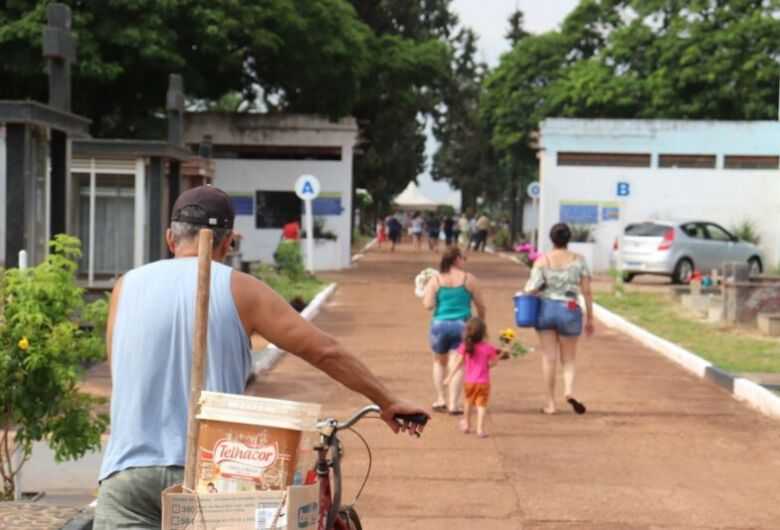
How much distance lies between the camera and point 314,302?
23469 millimetres

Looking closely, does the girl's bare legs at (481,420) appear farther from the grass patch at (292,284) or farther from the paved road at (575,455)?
the grass patch at (292,284)

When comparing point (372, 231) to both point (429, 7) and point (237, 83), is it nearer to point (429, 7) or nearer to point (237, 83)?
point (429, 7)

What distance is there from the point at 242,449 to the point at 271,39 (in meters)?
31.4

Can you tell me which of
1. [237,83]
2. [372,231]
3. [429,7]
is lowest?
[372,231]

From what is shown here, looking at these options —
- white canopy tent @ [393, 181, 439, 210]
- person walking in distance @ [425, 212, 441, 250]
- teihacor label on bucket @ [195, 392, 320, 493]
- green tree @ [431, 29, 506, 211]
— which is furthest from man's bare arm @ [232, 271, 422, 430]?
white canopy tent @ [393, 181, 439, 210]

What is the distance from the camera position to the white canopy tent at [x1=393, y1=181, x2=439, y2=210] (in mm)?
90938

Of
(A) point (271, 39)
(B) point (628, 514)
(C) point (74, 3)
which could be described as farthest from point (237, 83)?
(B) point (628, 514)

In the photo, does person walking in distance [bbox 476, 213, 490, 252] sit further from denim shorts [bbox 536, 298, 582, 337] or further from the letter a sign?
denim shorts [bbox 536, 298, 582, 337]

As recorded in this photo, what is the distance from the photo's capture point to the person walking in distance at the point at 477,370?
11031 millimetres

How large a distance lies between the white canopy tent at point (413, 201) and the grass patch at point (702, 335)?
6380cm

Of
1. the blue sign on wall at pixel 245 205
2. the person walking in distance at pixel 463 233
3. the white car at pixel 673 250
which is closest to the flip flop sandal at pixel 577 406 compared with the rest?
the white car at pixel 673 250

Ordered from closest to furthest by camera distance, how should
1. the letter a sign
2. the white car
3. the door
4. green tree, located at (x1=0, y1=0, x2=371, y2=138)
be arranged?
1. the door
2. green tree, located at (x1=0, y1=0, x2=371, y2=138)
3. the letter a sign
4. the white car

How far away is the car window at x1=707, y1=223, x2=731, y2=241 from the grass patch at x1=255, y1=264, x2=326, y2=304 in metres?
10.1

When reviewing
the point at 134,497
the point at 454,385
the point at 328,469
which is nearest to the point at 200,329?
the point at 134,497
